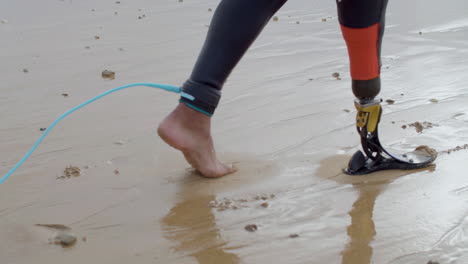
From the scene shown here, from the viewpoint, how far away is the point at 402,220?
1.47 meters

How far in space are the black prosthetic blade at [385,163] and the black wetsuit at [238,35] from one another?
0.35 m

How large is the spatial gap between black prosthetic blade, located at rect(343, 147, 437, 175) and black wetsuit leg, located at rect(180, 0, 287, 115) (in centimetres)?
52

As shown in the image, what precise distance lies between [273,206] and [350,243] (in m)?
0.29

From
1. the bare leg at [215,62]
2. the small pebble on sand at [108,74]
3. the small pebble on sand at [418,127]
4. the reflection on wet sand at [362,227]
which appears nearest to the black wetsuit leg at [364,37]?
the bare leg at [215,62]

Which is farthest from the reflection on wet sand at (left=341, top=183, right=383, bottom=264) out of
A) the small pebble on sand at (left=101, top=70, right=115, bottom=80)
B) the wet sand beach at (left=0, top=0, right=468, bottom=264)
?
the small pebble on sand at (left=101, top=70, right=115, bottom=80)

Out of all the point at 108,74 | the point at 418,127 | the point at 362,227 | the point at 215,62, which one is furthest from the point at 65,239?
the point at 108,74

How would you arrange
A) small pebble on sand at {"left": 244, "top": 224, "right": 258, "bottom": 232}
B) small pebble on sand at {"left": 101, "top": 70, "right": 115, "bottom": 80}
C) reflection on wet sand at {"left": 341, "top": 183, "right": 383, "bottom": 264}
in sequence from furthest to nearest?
small pebble on sand at {"left": 101, "top": 70, "right": 115, "bottom": 80}
small pebble on sand at {"left": 244, "top": 224, "right": 258, "bottom": 232}
reflection on wet sand at {"left": 341, "top": 183, "right": 383, "bottom": 264}

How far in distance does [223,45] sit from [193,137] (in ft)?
1.03

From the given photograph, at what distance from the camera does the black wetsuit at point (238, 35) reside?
5.43ft

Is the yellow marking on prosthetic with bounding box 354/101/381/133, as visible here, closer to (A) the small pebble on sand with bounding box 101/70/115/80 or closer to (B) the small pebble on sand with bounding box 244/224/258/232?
(B) the small pebble on sand with bounding box 244/224/258/232

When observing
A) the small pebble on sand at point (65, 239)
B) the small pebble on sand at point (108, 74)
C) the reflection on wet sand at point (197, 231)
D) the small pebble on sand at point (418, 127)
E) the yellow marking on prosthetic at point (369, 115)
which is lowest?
the small pebble on sand at point (108, 74)

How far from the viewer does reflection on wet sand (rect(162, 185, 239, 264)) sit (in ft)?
4.44

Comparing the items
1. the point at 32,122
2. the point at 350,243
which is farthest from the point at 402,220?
the point at 32,122

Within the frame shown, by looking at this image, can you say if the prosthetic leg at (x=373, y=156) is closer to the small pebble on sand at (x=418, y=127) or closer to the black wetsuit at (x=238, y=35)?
the black wetsuit at (x=238, y=35)
